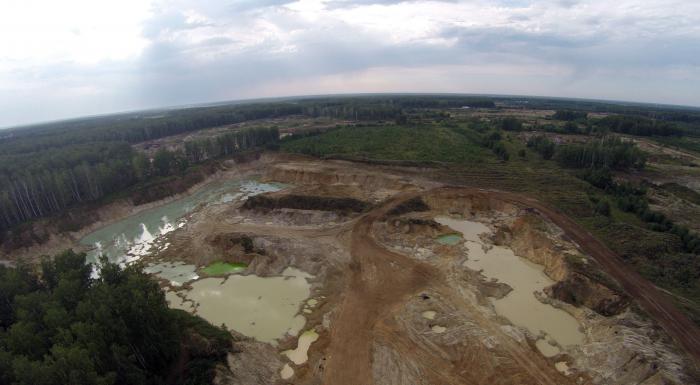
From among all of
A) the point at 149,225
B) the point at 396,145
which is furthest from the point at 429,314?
the point at 396,145

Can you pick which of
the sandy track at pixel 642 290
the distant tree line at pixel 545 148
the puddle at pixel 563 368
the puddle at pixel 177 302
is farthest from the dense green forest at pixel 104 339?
the distant tree line at pixel 545 148

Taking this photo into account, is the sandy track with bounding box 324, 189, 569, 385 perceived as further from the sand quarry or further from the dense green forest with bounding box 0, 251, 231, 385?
the dense green forest with bounding box 0, 251, 231, 385

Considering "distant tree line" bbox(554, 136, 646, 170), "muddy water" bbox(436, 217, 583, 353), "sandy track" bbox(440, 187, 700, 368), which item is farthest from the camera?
"distant tree line" bbox(554, 136, 646, 170)

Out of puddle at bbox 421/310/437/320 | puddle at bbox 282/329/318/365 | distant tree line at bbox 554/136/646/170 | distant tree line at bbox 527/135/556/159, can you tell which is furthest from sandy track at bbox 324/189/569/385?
distant tree line at bbox 527/135/556/159

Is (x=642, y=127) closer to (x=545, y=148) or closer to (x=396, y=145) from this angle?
(x=545, y=148)

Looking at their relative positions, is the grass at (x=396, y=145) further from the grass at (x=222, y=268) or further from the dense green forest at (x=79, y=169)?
the grass at (x=222, y=268)
